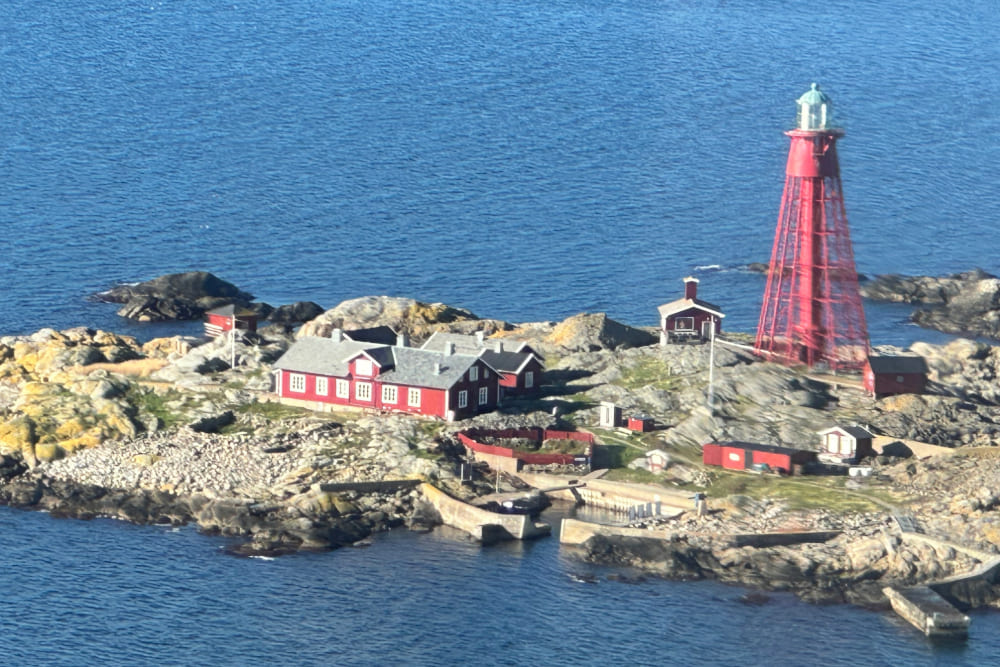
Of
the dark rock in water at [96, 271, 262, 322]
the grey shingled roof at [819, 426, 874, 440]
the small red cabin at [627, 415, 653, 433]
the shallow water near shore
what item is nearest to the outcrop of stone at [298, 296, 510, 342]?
the dark rock in water at [96, 271, 262, 322]

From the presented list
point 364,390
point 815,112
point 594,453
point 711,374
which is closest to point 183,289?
point 364,390

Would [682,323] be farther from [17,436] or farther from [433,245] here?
[433,245]

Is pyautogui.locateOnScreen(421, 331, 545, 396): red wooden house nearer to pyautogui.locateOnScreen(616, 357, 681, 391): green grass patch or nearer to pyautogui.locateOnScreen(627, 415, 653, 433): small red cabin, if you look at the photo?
pyautogui.locateOnScreen(616, 357, 681, 391): green grass patch

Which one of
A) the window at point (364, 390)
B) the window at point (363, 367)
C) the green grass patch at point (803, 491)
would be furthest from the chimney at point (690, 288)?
the window at point (364, 390)

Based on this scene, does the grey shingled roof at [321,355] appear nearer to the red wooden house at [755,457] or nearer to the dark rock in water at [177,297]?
the red wooden house at [755,457]

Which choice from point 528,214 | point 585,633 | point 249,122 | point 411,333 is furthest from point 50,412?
point 249,122

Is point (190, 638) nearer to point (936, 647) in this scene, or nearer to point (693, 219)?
point (936, 647)
